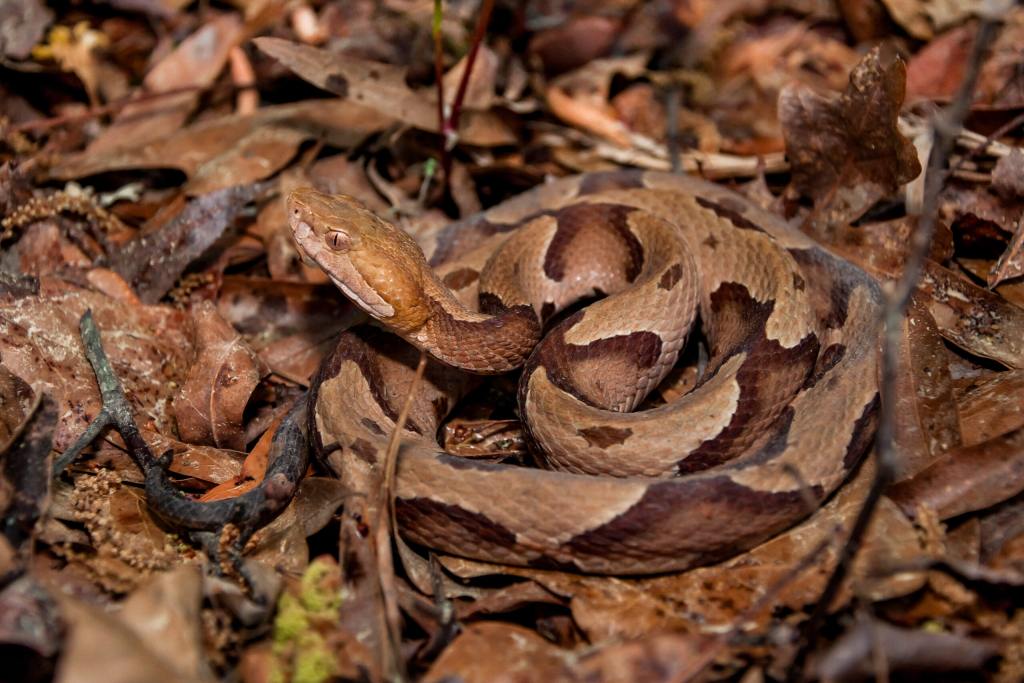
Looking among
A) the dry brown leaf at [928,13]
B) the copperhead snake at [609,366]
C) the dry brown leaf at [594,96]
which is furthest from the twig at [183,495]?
the dry brown leaf at [928,13]

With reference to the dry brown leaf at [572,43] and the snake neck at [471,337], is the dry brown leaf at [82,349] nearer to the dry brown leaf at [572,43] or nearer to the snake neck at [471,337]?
the snake neck at [471,337]

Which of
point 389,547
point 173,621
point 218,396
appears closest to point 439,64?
point 218,396

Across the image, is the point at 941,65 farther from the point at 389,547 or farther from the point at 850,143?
the point at 389,547

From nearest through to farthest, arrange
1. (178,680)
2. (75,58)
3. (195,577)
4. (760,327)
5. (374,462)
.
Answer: (178,680), (195,577), (374,462), (760,327), (75,58)

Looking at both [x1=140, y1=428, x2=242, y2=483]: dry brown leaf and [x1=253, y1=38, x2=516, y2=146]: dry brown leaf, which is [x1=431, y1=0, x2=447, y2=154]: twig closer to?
[x1=253, y1=38, x2=516, y2=146]: dry brown leaf

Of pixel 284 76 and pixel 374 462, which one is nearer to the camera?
pixel 374 462

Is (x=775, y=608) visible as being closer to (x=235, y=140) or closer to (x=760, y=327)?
(x=760, y=327)

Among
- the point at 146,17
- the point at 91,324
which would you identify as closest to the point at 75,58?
the point at 146,17

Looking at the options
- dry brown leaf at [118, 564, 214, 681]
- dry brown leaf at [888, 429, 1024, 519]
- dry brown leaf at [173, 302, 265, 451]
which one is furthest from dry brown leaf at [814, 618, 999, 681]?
dry brown leaf at [173, 302, 265, 451]
